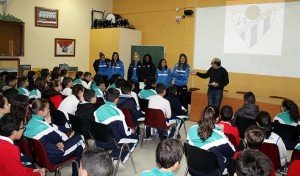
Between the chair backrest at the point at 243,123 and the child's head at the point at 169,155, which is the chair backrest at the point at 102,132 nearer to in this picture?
the child's head at the point at 169,155

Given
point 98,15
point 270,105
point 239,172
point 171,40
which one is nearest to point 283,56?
point 270,105

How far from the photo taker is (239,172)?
5.62 ft

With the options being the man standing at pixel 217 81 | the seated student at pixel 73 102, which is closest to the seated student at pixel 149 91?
the man standing at pixel 217 81

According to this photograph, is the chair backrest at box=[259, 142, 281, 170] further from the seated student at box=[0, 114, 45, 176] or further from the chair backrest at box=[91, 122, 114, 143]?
the seated student at box=[0, 114, 45, 176]

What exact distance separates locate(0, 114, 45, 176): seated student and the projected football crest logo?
608 cm

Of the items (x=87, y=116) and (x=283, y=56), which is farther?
(x=283, y=56)

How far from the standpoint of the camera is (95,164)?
1.59m

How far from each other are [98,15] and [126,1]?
1.11 metres

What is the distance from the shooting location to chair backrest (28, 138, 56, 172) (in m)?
2.75

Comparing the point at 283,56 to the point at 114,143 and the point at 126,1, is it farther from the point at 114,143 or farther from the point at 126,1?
the point at 126,1

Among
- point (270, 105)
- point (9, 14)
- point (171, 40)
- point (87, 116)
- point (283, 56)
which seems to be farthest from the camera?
point (171, 40)

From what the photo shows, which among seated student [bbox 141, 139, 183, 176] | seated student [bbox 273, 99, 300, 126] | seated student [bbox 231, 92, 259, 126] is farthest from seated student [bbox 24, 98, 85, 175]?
seated student [bbox 273, 99, 300, 126]

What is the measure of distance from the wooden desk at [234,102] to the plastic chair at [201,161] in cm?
320

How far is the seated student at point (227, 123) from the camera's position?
137 inches
